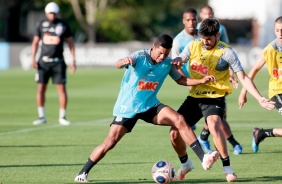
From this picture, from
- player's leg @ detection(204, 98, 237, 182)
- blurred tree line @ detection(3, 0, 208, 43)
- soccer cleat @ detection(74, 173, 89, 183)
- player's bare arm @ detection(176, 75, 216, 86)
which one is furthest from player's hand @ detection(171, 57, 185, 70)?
blurred tree line @ detection(3, 0, 208, 43)

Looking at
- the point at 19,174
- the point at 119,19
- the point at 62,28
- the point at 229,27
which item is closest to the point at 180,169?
the point at 19,174

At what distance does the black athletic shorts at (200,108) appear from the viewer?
11.3 m

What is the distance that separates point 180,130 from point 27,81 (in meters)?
24.3

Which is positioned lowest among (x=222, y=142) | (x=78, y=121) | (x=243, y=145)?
(x=78, y=121)

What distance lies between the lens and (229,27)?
198ft

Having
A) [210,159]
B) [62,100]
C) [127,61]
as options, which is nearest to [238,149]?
[210,159]

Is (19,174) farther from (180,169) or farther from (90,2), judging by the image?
(90,2)

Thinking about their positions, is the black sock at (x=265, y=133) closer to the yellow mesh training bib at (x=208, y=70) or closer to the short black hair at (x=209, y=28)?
the yellow mesh training bib at (x=208, y=70)

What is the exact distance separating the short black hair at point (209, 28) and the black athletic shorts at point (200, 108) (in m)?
0.95

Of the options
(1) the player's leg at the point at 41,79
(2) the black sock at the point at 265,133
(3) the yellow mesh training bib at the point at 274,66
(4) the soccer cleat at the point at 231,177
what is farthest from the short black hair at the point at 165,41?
(1) the player's leg at the point at 41,79

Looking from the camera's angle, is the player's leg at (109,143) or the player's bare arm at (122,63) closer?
the player's bare arm at (122,63)

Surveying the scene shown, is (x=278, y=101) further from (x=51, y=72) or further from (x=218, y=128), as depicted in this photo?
(x=51, y=72)

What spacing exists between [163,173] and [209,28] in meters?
1.92

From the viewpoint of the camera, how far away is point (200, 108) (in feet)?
37.5
